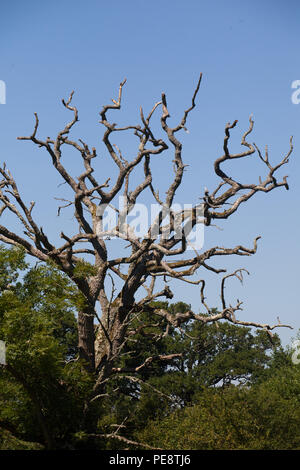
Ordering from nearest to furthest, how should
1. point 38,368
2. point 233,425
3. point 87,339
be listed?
point 38,368, point 233,425, point 87,339

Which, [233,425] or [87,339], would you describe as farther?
[87,339]

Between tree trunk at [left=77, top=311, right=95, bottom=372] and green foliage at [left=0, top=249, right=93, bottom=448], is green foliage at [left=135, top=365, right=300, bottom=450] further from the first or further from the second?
green foliage at [left=0, top=249, right=93, bottom=448]

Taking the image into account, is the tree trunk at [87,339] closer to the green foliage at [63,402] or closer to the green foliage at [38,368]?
the green foliage at [63,402]

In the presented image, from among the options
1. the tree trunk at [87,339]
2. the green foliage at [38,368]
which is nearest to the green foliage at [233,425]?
the tree trunk at [87,339]

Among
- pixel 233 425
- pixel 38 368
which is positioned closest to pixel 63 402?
pixel 38 368

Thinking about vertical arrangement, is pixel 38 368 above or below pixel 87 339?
below

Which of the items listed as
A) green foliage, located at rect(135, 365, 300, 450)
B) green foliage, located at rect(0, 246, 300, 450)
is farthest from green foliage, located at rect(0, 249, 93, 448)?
green foliage, located at rect(135, 365, 300, 450)

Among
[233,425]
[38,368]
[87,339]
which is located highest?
[87,339]

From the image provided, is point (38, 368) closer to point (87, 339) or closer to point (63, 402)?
point (63, 402)

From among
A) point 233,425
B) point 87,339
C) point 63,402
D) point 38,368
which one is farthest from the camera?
point 87,339
